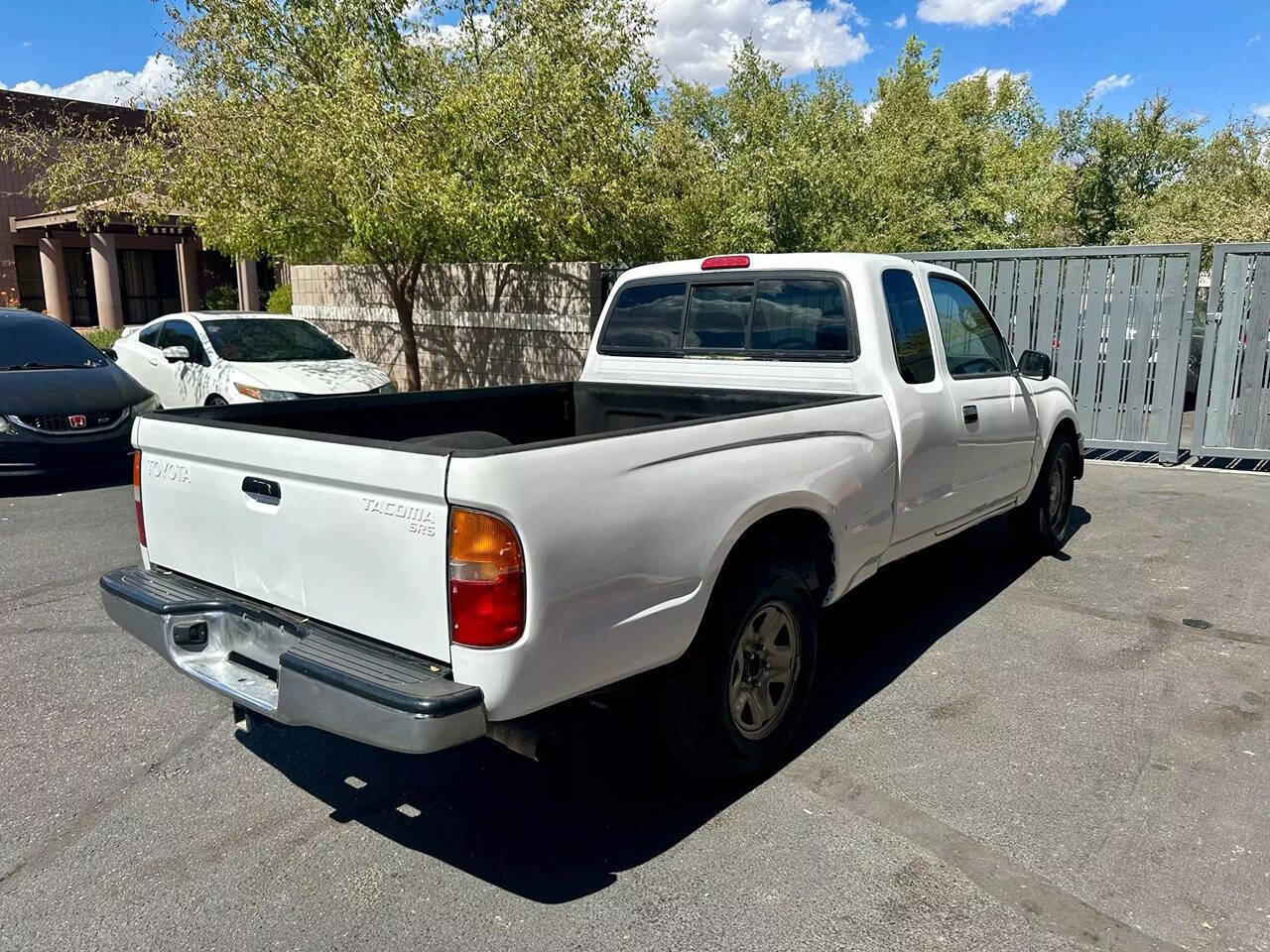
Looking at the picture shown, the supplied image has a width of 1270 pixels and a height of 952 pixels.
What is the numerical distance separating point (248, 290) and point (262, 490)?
2576 cm

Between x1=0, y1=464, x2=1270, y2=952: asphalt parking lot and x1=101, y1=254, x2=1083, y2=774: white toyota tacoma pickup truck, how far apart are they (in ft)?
1.27

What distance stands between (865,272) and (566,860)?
2960mm

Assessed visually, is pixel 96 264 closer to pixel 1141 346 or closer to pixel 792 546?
pixel 1141 346

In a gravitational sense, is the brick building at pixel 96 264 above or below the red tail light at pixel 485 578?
above

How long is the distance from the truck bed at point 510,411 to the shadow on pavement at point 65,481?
5.57 meters

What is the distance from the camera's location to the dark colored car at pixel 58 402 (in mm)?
8117

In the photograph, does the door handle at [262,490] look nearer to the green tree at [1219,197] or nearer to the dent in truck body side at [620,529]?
the dent in truck body side at [620,529]

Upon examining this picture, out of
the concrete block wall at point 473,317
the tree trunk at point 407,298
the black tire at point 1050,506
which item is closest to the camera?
the black tire at point 1050,506

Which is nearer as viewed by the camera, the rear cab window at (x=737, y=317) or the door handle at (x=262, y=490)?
the door handle at (x=262, y=490)

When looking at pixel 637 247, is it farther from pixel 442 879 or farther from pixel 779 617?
pixel 442 879

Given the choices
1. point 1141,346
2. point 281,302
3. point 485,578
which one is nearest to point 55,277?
point 281,302

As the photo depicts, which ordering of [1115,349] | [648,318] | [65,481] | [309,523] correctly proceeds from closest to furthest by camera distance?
[309,523] → [648,318] → [65,481] → [1115,349]

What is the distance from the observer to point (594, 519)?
2.64m

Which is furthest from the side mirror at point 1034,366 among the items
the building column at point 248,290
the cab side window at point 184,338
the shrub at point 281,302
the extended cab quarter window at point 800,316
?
the building column at point 248,290
